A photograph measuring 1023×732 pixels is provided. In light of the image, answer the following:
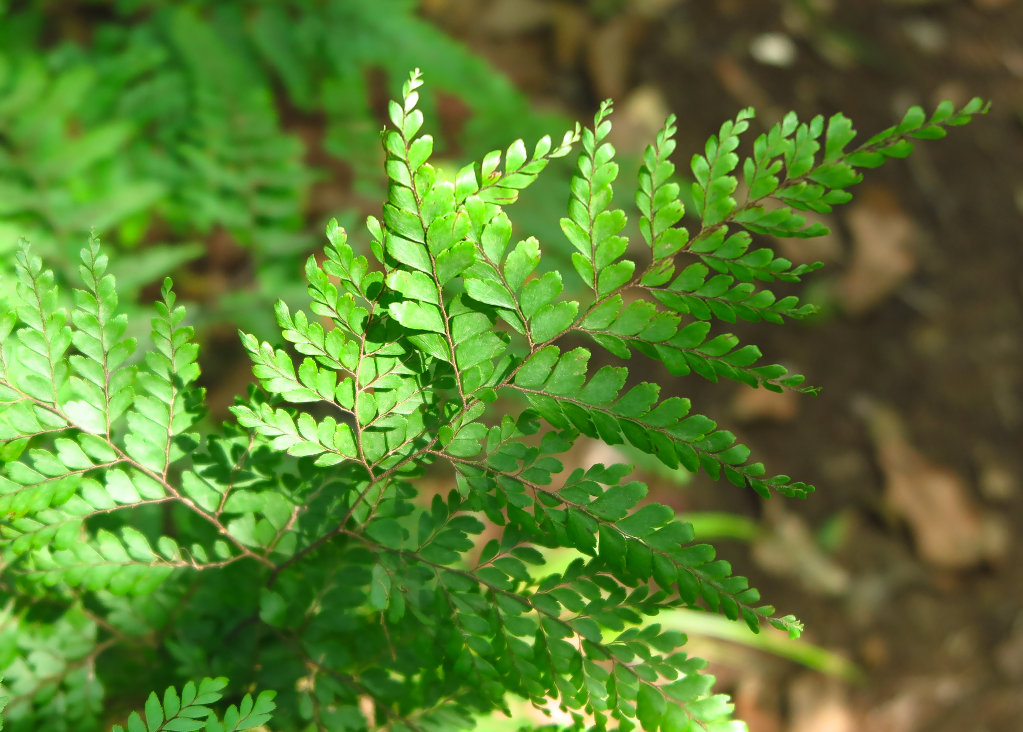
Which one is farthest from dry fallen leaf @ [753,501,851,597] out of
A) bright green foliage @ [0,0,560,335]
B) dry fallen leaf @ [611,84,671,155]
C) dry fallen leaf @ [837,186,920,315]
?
bright green foliage @ [0,0,560,335]

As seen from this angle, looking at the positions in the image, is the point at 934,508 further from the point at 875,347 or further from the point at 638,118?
the point at 638,118

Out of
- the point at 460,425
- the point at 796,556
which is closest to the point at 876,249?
the point at 796,556

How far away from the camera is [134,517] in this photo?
1.20 m

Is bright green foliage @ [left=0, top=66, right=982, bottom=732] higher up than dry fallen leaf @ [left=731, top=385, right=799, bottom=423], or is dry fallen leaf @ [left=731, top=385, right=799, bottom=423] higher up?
dry fallen leaf @ [left=731, top=385, right=799, bottom=423]

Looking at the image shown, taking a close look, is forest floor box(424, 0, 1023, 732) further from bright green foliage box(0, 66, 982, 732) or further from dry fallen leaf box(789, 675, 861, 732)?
bright green foliage box(0, 66, 982, 732)

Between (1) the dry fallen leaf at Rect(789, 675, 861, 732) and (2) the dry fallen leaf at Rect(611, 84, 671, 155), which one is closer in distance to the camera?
(1) the dry fallen leaf at Rect(789, 675, 861, 732)

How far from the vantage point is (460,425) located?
0.82 meters

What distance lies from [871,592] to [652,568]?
223 centimetres

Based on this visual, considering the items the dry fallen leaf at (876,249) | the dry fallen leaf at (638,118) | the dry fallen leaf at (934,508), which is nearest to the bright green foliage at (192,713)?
the dry fallen leaf at (638,118)

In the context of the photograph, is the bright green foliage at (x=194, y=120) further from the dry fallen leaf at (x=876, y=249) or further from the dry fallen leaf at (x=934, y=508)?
the dry fallen leaf at (x=934, y=508)

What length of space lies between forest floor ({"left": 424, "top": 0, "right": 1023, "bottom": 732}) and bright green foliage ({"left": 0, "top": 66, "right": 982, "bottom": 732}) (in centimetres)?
180

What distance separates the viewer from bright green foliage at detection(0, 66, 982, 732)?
766mm

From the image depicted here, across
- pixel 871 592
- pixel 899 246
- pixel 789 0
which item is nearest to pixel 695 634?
pixel 871 592

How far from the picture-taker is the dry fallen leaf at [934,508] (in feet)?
9.02
